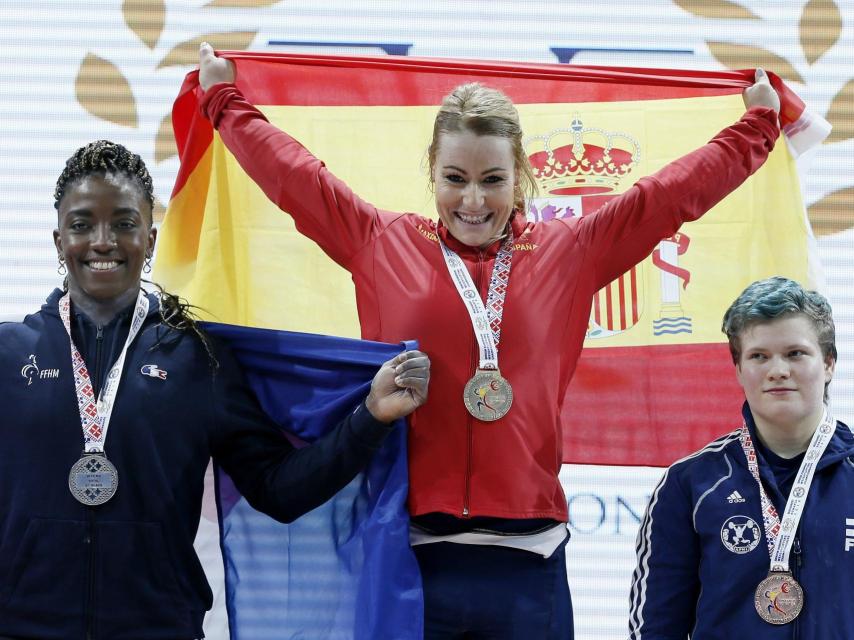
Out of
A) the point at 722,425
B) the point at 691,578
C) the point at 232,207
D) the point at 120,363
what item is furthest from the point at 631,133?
the point at 120,363

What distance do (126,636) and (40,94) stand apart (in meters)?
2.36

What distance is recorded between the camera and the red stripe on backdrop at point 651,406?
115 inches

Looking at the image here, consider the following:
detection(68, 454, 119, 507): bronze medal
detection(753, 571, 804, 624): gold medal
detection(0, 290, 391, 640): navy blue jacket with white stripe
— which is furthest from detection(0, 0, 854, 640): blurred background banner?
detection(68, 454, 119, 507): bronze medal

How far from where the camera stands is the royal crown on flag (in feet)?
9.91

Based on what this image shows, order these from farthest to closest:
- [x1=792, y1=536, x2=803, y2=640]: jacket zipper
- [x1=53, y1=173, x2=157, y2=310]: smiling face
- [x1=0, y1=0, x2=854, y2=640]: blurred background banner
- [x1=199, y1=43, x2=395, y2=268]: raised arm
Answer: [x1=0, y1=0, x2=854, y2=640]: blurred background banner
[x1=199, y1=43, x2=395, y2=268]: raised arm
[x1=53, y1=173, x2=157, y2=310]: smiling face
[x1=792, y1=536, x2=803, y2=640]: jacket zipper

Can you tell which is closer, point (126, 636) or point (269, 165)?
point (126, 636)

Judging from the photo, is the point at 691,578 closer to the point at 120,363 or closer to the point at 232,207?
the point at 120,363

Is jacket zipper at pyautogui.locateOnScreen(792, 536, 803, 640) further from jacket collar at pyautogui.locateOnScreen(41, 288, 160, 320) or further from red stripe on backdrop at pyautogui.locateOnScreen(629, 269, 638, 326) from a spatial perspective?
jacket collar at pyautogui.locateOnScreen(41, 288, 160, 320)

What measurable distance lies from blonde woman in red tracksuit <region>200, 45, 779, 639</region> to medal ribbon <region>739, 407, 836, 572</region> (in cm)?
38

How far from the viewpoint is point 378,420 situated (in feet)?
7.17

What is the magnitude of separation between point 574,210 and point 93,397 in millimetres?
1415

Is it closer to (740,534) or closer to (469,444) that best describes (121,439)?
(469,444)

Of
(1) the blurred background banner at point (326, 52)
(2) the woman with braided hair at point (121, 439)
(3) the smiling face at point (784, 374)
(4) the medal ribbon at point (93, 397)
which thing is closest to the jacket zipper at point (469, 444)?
(2) the woman with braided hair at point (121, 439)

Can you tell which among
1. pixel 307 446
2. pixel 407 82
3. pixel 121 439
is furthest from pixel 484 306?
pixel 407 82
